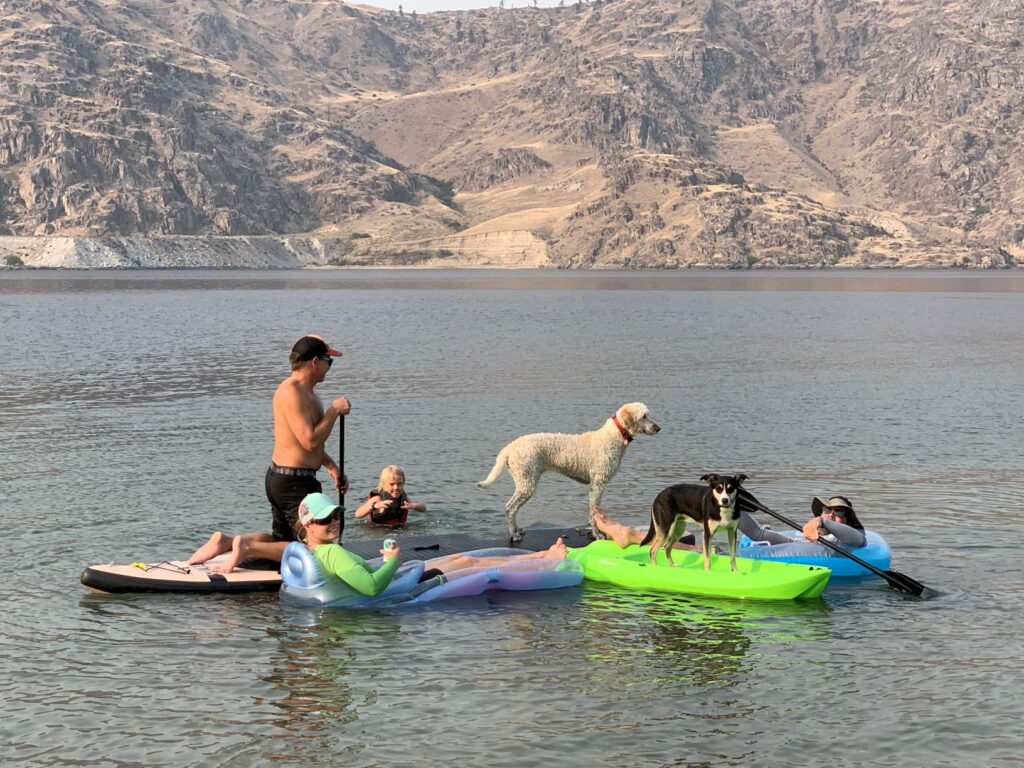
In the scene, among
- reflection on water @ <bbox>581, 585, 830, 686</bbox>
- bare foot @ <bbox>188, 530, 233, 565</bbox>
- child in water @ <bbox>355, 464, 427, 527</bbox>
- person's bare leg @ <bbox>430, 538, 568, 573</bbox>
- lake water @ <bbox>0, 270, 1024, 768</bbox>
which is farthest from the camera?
child in water @ <bbox>355, 464, 427, 527</bbox>

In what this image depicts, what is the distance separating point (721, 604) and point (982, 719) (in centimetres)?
476

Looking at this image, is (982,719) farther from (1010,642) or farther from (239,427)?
(239,427)

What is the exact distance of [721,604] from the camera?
58.5ft

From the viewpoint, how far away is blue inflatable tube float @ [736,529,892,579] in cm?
1894

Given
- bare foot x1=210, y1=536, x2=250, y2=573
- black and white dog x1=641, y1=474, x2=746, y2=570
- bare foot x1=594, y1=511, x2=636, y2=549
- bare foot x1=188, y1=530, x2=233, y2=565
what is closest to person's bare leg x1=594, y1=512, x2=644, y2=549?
bare foot x1=594, y1=511, x2=636, y2=549

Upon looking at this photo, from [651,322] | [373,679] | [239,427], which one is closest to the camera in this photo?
[373,679]

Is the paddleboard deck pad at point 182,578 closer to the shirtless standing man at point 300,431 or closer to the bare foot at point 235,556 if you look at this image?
the bare foot at point 235,556

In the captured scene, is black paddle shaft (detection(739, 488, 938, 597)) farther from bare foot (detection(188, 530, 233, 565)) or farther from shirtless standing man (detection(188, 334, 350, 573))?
bare foot (detection(188, 530, 233, 565))

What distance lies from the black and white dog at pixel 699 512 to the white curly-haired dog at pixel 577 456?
1502 millimetres

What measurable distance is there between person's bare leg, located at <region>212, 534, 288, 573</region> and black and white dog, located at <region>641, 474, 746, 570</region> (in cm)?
553

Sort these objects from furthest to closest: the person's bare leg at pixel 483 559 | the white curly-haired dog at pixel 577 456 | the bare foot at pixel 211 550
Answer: the white curly-haired dog at pixel 577 456, the person's bare leg at pixel 483 559, the bare foot at pixel 211 550

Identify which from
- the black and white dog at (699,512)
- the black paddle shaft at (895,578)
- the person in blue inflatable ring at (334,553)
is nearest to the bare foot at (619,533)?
the black and white dog at (699,512)

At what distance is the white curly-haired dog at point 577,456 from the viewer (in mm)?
20047

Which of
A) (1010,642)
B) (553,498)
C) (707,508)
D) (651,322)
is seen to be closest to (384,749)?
(707,508)
